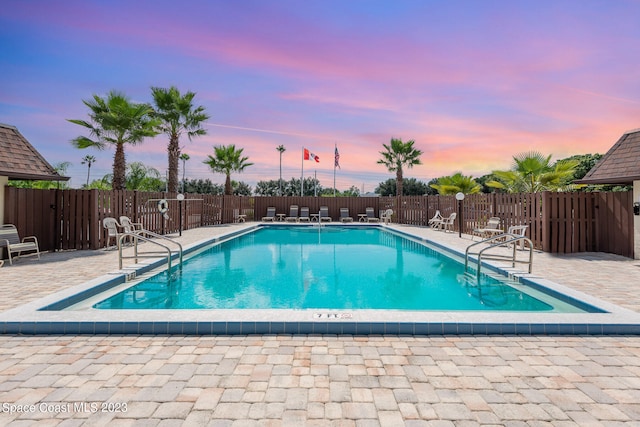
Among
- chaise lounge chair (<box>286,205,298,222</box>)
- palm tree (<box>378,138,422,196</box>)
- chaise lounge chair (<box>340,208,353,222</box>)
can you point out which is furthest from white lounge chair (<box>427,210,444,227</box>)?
chaise lounge chair (<box>286,205,298,222</box>)

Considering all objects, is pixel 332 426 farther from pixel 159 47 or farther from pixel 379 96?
pixel 379 96

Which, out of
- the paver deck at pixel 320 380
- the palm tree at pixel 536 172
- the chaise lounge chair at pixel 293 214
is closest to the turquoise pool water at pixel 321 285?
the paver deck at pixel 320 380

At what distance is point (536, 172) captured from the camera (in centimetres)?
1299

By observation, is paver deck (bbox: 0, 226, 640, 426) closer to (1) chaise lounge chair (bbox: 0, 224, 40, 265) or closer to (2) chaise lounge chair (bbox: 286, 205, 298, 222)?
(1) chaise lounge chair (bbox: 0, 224, 40, 265)

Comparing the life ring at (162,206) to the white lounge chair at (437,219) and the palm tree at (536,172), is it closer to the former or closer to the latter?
the white lounge chair at (437,219)

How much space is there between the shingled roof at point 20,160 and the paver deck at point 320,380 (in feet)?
20.8

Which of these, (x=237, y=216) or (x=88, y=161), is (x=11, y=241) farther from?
(x=88, y=161)

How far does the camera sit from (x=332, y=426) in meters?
1.86

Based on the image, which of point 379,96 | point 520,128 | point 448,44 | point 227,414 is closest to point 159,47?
Result: point 379,96

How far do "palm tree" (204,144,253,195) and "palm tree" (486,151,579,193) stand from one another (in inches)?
609

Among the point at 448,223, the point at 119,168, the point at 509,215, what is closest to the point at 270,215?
the point at 119,168

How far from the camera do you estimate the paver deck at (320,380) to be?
1955 mm

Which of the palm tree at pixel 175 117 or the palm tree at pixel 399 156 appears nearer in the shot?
the palm tree at pixel 175 117

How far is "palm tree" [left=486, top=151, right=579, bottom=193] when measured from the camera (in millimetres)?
12602
